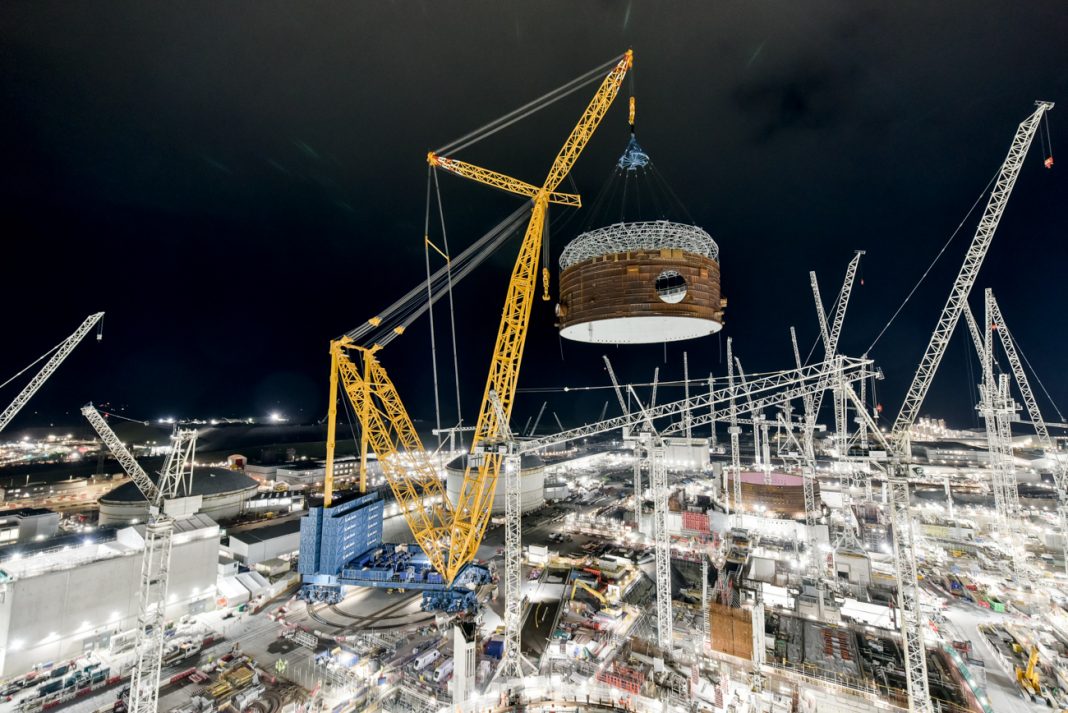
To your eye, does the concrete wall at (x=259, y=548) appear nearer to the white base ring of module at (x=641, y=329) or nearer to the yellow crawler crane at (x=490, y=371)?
the yellow crawler crane at (x=490, y=371)

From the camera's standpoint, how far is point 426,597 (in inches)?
950

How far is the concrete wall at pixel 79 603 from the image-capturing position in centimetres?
1777

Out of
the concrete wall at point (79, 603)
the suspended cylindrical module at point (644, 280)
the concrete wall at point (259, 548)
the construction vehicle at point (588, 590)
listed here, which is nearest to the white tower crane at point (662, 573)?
the construction vehicle at point (588, 590)

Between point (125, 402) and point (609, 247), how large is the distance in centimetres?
11425

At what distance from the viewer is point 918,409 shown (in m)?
18.1

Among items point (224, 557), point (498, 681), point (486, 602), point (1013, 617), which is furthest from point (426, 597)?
point (1013, 617)

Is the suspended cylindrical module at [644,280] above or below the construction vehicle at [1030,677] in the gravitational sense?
above

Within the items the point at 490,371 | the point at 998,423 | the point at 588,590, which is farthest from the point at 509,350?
the point at 998,423

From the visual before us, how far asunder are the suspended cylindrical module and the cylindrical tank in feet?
Result: 126

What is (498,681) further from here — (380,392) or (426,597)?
(380,392)

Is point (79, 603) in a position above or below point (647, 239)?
below

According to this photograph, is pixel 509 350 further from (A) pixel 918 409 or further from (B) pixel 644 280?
(A) pixel 918 409

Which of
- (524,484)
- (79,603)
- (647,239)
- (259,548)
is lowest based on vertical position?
(259,548)

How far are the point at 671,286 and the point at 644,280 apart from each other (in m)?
0.79
